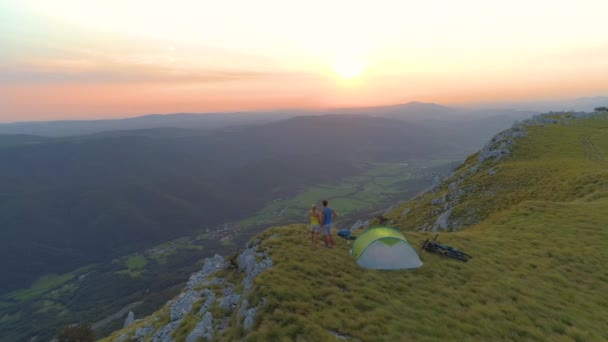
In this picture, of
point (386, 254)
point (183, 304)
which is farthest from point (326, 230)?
point (183, 304)

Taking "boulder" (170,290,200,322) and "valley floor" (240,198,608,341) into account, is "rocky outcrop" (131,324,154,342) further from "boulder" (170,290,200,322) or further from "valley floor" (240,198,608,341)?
"valley floor" (240,198,608,341)

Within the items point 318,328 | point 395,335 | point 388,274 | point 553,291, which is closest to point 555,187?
point 553,291

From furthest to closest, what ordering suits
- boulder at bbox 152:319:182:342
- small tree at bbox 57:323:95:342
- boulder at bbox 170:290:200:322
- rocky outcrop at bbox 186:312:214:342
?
1. small tree at bbox 57:323:95:342
2. boulder at bbox 170:290:200:322
3. boulder at bbox 152:319:182:342
4. rocky outcrop at bbox 186:312:214:342

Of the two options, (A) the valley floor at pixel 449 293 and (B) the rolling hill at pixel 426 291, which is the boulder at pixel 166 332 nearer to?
(B) the rolling hill at pixel 426 291

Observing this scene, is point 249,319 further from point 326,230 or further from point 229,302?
point 326,230

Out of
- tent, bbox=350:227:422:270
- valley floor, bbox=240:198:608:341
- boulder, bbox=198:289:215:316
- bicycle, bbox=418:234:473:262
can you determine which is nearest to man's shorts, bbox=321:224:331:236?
valley floor, bbox=240:198:608:341

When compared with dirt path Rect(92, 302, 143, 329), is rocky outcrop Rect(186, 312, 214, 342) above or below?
above

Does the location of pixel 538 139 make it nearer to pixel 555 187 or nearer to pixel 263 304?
pixel 555 187
